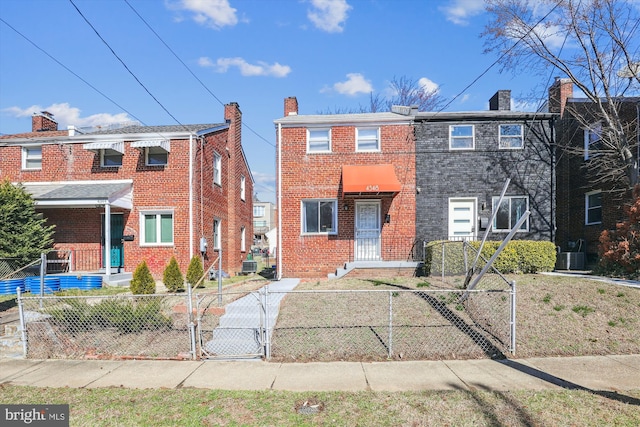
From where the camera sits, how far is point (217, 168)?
18.1 m

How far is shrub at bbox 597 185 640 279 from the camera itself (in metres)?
10.7

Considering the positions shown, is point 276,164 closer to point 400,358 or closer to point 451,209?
point 451,209

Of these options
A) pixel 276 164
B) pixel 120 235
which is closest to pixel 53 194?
pixel 120 235

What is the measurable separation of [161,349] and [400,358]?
13.4 ft

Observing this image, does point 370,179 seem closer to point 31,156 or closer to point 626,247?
point 626,247

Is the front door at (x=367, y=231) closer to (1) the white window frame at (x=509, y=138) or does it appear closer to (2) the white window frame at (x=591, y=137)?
(1) the white window frame at (x=509, y=138)

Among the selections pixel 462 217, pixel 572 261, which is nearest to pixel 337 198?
pixel 462 217

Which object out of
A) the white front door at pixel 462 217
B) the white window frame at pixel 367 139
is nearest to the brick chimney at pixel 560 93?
the white front door at pixel 462 217

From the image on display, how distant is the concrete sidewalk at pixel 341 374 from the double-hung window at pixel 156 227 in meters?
8.79

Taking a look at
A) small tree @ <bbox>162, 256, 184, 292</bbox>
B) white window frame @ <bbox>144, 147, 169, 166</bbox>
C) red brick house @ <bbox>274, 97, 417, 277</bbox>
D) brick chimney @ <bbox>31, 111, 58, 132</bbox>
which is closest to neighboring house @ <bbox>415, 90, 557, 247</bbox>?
red brick house @ <bbox>274, 97, 417, 277</bbox>

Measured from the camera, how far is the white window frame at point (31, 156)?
16125 mm

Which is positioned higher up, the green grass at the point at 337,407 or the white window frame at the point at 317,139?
the white window frame at the point at 317,139

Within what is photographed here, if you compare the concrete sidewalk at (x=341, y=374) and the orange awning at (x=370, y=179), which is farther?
the orange awning at (x=370, y=179)

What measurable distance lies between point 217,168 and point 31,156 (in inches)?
288
